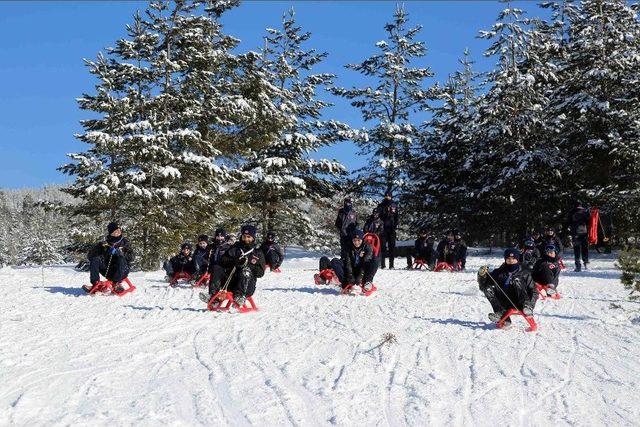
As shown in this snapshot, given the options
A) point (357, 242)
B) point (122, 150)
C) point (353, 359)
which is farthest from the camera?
point (122, 150)

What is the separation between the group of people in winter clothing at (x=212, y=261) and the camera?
971 cm

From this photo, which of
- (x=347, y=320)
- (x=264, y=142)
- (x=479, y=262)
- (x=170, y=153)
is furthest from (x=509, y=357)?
(x=264, y=142)

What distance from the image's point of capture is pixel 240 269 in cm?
970

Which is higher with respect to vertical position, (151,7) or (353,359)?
(151,7)

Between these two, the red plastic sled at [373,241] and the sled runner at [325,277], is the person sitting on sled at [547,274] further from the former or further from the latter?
the sled runner at [325,277]

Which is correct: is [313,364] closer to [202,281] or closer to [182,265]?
[202,281]

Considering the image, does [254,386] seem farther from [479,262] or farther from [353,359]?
[479,262]

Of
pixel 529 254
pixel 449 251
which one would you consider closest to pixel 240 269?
pixel 529 254

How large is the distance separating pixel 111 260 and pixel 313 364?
6.73 meters

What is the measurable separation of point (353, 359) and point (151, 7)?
20079mm

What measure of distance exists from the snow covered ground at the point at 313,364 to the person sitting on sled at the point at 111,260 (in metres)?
0.64

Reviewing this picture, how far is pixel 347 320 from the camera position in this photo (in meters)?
9.02

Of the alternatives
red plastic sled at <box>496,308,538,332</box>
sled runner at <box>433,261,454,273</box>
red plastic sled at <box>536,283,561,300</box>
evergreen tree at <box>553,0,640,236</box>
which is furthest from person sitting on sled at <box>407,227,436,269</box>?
red plastic sled at <box>496,308,538,332</box>

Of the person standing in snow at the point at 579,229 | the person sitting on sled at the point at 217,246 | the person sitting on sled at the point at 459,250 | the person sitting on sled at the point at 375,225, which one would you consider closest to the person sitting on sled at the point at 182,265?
the person sitting on sled at the point at 217,246
